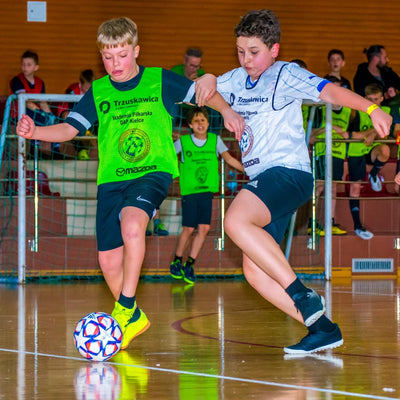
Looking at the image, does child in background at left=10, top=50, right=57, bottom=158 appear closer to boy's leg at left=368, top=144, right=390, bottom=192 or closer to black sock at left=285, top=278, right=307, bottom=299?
boy's leg at left=368, top=144, right=390, bottom=192

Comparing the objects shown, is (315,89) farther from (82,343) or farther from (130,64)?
(82,343)

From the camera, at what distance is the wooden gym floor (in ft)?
11.4

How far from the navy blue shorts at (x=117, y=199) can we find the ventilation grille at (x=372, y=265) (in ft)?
18.6

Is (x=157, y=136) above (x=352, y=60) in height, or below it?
below

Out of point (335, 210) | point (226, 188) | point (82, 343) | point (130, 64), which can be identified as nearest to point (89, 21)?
point (226, 188)

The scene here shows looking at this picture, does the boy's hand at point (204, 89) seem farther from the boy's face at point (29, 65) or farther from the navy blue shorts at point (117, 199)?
the boy's face at point (29, 65)

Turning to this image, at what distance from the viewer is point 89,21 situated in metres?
13.0

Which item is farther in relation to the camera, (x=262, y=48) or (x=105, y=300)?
(x=105, y=300)

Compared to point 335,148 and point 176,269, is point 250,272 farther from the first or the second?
point 335,148

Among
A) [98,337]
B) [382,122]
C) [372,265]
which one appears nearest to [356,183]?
[372,265]

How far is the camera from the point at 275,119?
4.46 m

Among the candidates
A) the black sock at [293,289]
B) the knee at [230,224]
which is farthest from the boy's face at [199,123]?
the black sock at [293,289]

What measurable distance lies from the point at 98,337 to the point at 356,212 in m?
6.53

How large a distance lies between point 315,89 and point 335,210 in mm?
6723
